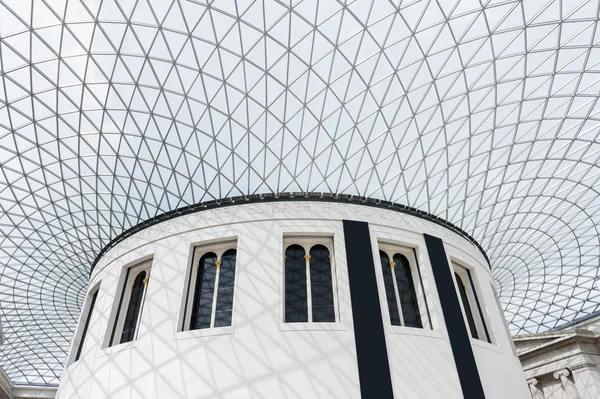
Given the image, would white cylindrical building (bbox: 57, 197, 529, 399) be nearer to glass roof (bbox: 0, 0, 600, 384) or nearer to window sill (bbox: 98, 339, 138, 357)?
window sill (bbox: 98, 339, 138, 357)

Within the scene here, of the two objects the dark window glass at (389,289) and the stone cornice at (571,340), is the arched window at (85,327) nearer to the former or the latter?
the dark window glass at (389,289)

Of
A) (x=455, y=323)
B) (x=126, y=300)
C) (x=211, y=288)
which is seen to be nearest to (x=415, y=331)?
(x=455, y=323)

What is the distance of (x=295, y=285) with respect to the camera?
22453mm

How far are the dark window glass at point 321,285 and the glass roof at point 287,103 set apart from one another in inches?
194

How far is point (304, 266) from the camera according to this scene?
2320cm

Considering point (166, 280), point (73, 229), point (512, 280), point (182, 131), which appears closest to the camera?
point (166, 280)

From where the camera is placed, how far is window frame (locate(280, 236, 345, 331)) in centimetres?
2031

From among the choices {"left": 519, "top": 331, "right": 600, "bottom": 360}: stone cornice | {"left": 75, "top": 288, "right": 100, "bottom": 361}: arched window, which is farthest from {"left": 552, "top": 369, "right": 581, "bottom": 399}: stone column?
{"left": 75, "top": 288, "right": 100, "bottom": 361}: arched window

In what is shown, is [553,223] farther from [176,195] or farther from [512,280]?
[176,195]

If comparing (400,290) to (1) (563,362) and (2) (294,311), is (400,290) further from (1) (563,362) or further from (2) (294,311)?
(1) (563,362)

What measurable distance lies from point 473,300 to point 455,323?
5.17 m

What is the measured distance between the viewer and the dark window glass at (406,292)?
2280cm

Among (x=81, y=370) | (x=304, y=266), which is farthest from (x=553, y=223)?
(x=81, y=370)

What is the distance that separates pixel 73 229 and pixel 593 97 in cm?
4124
